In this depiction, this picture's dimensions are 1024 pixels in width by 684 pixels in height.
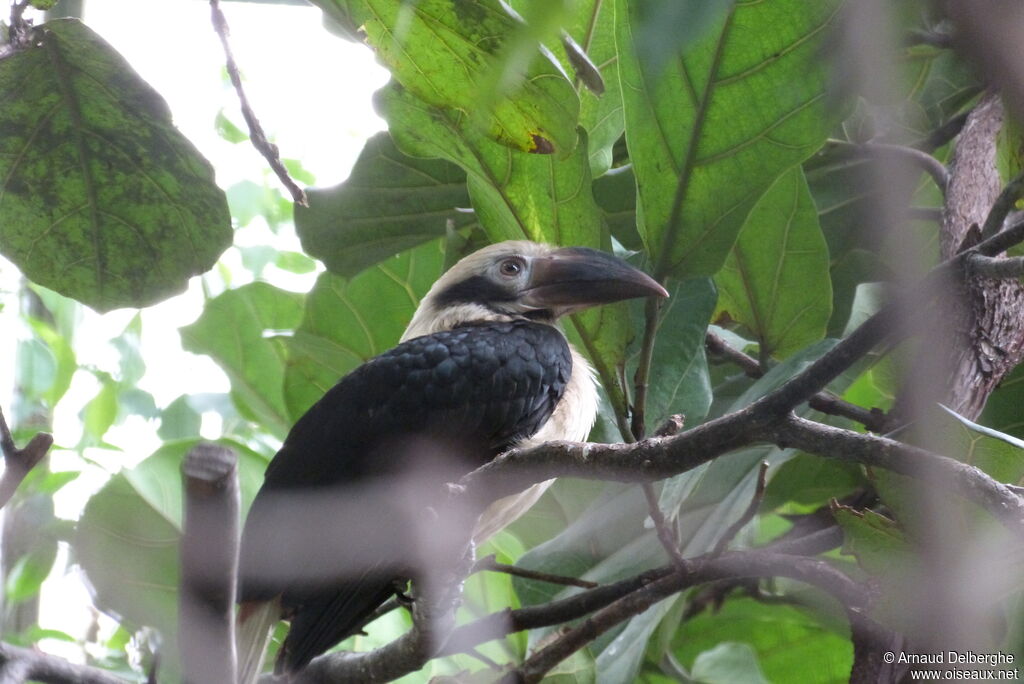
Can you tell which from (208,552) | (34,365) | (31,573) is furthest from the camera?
(34,365)

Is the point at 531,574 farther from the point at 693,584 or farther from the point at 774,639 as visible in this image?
the point at 774,639

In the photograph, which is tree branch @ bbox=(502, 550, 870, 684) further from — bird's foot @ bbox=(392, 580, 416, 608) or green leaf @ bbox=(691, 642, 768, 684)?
green leaf @ bbox=(691, 642, 768, 684)

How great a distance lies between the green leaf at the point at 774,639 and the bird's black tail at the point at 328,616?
3.18 feet

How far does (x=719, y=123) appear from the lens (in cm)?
167

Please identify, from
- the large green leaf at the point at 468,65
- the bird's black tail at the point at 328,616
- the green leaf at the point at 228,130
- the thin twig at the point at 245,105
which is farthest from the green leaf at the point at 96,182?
the green leaf at the point at 228,130

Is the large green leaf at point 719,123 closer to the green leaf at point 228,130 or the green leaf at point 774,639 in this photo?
the green leaf at point 774,639

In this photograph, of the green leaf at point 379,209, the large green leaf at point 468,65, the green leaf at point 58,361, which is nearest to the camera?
the large green leaf at point 468,65

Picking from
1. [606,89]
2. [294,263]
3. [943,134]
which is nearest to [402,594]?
[606,89]

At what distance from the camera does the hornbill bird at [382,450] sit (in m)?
1.90

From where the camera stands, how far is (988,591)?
1.34 meters

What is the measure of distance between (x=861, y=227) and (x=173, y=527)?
1.75 m

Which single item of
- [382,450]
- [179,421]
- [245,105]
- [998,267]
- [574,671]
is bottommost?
[574,671]

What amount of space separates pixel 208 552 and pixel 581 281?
1.58 m

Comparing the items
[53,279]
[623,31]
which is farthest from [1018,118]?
[53,279]
